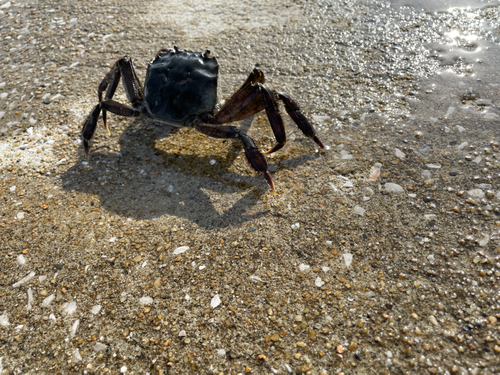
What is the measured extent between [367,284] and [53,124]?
3955 millimetres

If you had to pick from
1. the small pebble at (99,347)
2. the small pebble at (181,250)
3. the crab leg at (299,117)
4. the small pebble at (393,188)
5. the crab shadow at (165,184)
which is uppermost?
the crab leg at (299,117)

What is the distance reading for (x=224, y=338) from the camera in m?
2.42

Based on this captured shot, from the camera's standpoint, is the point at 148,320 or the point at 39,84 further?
the point at 39,84

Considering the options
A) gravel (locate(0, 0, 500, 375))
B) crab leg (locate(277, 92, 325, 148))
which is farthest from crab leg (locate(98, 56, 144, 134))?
crab leg (locate(277, 92, 325, 148))

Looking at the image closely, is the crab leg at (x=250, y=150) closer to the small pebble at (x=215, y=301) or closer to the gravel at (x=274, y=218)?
the gravel at (x=274, y=218)

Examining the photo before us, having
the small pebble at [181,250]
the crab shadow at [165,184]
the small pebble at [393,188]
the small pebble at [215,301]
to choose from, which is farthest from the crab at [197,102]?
the small pebble at [215,301]

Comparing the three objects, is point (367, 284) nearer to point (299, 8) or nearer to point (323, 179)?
point (323, 179)

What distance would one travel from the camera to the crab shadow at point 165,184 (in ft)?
10.7

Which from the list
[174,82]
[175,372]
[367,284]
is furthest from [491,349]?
[174,82]

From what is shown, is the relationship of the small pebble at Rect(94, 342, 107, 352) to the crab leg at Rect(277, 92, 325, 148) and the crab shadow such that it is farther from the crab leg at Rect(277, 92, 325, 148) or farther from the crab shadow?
the crab leg at Rect(277, 92, 325, 148)

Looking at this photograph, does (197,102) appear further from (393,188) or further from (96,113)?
(393,188)

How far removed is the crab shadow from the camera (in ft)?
10.7

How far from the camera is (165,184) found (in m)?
3.54

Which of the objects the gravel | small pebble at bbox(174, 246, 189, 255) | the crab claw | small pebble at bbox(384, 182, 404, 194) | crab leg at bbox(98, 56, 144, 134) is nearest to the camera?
Answer: the gravel
